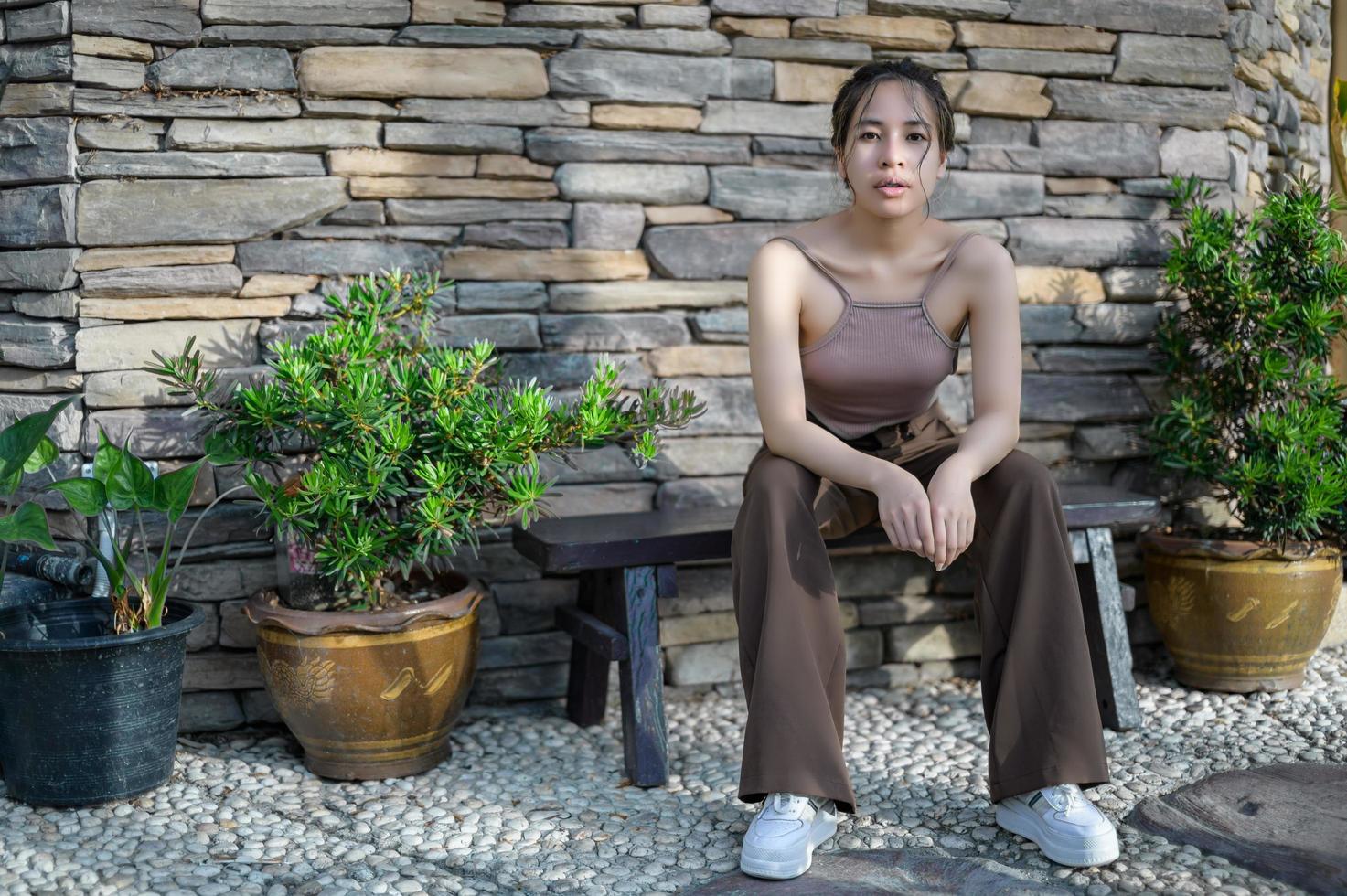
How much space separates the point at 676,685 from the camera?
3189mm

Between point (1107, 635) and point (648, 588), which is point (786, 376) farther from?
point (1107, 635)

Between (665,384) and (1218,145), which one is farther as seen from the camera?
(1218,145)

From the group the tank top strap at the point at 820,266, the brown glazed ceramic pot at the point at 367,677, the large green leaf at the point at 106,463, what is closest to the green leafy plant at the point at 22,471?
the large green leaf at the point at 106,463

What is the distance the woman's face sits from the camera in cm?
234

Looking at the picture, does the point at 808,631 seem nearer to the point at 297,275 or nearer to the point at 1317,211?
the point at 297,275

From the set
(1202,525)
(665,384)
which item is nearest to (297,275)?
(665,384)

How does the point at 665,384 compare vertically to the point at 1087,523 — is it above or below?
above

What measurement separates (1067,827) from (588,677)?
123cm

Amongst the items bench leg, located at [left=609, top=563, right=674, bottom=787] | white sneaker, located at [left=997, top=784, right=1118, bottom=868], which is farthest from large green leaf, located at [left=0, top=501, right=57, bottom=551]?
white sneaker, located at [left=997, top=784, right=1118, bottom=868]

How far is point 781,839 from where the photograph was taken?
2041 millimetres

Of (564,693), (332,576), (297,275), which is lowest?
(564,693)

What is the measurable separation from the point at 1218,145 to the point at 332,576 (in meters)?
2.63

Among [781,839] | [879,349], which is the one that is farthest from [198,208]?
[781,839]

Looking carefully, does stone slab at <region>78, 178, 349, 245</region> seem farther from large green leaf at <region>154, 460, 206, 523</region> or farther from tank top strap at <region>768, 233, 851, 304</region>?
tank top strap at <region>768, 233, 851, 304</region>
